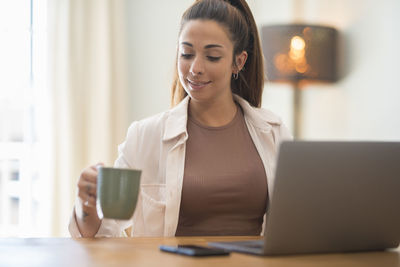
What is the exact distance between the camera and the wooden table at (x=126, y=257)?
3.46 ft

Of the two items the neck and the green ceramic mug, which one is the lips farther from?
the green ceramic mug

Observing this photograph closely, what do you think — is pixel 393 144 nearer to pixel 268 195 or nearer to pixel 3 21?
pixel 268 195

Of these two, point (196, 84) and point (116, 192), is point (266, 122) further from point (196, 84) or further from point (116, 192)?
point (116, 192)

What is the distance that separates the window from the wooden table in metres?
2.12

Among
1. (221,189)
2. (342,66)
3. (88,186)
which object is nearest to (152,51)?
(342,66)

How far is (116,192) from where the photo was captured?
1121 mm

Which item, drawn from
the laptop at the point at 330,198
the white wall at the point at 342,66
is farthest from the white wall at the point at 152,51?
the laptop at the point at 330,198

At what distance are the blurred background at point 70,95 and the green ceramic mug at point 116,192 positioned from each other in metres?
2.07

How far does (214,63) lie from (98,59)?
191cm

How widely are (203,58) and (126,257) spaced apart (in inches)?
30.5

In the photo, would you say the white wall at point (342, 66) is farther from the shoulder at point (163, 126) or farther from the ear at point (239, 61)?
the shoulder at point (163, 126)

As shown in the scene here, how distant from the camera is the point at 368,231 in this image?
122cm

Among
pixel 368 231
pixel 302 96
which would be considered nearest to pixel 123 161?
pixel 368 231

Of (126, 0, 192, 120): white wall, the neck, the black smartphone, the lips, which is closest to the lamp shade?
(126, 0, 192, 120): white wall
